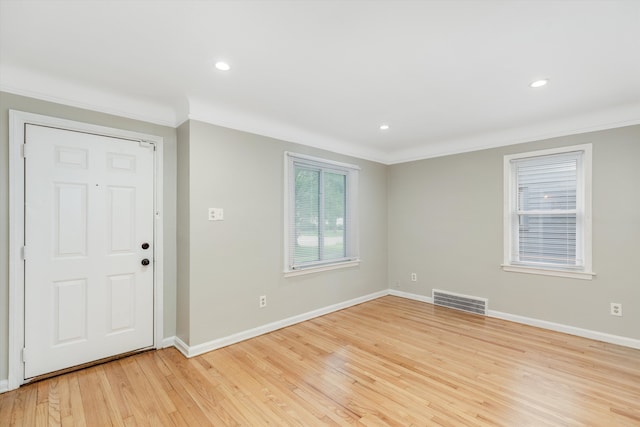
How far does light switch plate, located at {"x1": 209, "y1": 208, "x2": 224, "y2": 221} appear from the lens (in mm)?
2998

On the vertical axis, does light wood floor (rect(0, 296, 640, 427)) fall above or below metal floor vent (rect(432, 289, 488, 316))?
below

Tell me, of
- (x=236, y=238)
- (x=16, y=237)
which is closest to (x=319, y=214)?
(x=236, y=238)

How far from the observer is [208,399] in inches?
85.4

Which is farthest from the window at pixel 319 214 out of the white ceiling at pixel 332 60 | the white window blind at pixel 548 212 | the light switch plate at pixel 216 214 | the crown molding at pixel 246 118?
the white window blind at pixel 548 212

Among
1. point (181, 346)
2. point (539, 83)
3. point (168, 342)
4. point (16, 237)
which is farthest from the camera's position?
point (168, 342)

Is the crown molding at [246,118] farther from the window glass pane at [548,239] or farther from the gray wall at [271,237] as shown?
the window glass pane at [548,239]

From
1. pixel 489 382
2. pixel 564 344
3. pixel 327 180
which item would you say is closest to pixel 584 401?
pixel 489 382

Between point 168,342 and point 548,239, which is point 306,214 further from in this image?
point 548,239

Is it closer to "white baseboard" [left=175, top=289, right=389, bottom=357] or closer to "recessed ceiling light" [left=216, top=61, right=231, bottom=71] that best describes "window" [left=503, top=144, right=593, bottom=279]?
"white baseboard" [left=175, top=289, right=389, bottom=357]

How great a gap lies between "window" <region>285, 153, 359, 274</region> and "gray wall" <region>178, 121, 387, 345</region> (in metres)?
0.13

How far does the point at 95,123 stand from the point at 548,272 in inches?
203

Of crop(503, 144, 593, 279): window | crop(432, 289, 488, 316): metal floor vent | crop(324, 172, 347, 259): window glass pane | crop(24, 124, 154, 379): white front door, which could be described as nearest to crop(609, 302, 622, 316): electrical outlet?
crop(503, 144, 593, 279): window

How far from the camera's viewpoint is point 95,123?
2656 millimetres

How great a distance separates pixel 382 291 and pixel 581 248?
8.96 ft
